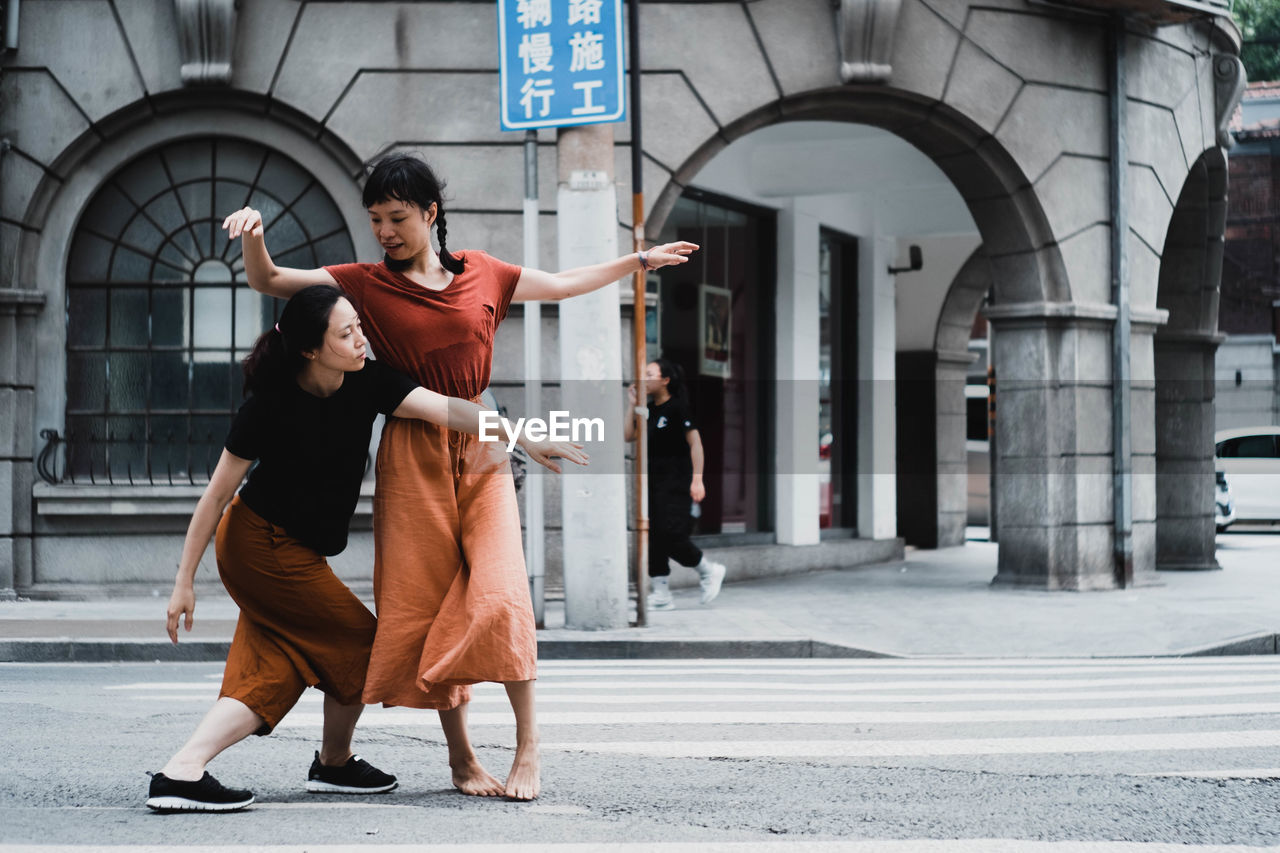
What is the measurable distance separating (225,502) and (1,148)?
854 centimetres

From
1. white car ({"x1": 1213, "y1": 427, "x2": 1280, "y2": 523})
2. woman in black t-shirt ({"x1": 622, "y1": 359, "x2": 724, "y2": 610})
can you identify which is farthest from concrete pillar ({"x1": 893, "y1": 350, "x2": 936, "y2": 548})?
woman in black t-shirt ({"x1": 622, "y1": 359, "x2": 724, "y2": 610})

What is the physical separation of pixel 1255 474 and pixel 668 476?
15.4 m

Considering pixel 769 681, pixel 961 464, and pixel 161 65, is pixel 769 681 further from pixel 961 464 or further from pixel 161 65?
pixel 961 464

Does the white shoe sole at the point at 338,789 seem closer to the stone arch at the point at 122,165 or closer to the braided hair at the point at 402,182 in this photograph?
the braided hair at the point at 402,182

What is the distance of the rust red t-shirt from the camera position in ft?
14.3

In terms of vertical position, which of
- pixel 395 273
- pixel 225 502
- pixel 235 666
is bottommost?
pixel 235 666

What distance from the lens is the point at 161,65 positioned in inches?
452

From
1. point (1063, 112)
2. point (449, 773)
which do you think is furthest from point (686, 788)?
point (1063, 112)

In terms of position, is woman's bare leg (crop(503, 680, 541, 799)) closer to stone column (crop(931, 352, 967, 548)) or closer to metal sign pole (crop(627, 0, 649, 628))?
metal sign pole (crop(627, 0, 649, 628))

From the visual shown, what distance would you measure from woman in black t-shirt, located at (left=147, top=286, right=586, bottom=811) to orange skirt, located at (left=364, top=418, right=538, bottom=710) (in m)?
0.11

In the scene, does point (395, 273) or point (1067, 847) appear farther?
point (395, 273)

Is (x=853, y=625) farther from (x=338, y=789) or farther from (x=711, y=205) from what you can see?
(x=338, y=789)

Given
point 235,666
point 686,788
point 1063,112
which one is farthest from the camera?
point 1063,112

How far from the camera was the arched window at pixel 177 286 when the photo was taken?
11.7m
